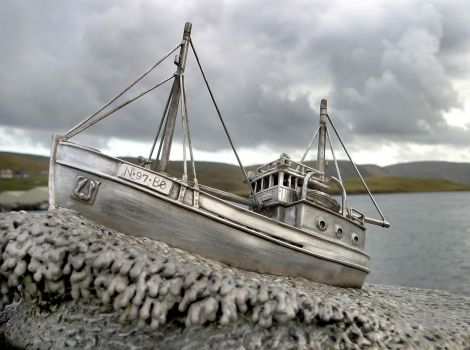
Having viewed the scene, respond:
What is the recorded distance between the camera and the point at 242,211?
1127cm

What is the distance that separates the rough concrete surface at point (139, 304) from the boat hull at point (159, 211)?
1040 mm

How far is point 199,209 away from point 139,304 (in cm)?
338

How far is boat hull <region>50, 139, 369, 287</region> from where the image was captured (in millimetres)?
10352

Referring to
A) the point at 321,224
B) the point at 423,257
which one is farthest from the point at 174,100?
the point at 423,257

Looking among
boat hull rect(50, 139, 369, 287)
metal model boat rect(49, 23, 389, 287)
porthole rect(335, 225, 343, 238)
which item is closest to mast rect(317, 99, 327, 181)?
metal model boat rect(49, 23, 389, 287)

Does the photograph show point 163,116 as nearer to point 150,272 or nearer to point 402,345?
point 150,272

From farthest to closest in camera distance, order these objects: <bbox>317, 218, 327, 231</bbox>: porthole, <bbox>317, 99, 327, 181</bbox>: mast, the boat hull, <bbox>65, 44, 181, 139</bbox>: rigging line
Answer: <bbox>317, 99, 327, 181</bbox>: mast
<bbox>317, 218, 327, 231</bbox>: porthole
<bbox>65, 44, 181, 139</bbox>: rigging line
the boat hull

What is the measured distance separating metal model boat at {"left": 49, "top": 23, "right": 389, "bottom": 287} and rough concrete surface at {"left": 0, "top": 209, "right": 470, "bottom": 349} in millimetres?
1193

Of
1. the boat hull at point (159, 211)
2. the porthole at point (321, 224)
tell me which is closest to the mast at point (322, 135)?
the porthole at point (321, 224)

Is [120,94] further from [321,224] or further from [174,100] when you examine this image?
[321,224]

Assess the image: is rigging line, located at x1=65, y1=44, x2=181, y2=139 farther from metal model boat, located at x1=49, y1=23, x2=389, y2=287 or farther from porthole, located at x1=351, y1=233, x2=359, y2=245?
porthole, located at x1=351, y1=233, x2=359, y2=245

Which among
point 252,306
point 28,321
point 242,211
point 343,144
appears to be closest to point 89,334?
point 28,321

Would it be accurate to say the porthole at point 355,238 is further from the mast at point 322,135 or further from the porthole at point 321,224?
the mast at point 322,135

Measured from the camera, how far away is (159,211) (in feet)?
34.1
